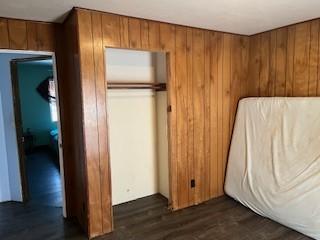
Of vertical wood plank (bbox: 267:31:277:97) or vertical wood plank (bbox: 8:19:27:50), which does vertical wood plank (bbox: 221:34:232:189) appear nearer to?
vertical wood plank (bbox: 267:31:277:97)

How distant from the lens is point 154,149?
3.41 meters

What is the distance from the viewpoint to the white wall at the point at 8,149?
319 centimetres

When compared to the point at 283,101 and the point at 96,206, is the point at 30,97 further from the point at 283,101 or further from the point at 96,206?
the point at 283,101

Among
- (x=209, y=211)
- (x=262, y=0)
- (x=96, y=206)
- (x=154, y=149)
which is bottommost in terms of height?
(x=209, y=211)

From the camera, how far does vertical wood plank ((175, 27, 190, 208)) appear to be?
2818 mm

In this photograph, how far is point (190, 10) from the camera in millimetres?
2295

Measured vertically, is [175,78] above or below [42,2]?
below

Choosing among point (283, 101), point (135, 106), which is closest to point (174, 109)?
point (135, 106)

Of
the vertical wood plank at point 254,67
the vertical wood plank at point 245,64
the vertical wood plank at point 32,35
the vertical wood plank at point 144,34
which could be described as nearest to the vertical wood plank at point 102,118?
the vertical wood plank at point 144,34

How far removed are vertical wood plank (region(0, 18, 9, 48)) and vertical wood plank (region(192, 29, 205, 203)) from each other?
2.01 m

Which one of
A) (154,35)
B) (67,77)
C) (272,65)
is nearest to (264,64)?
(272,65)

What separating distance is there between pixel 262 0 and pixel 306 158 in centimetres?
161

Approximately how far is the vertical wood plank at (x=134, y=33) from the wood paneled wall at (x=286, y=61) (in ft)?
5.67

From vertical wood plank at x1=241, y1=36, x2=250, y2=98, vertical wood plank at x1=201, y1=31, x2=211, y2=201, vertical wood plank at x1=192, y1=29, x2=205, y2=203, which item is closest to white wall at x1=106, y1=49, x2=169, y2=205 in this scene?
vertical wood plank at x1=192, y1=29, x2=205, y2=203
